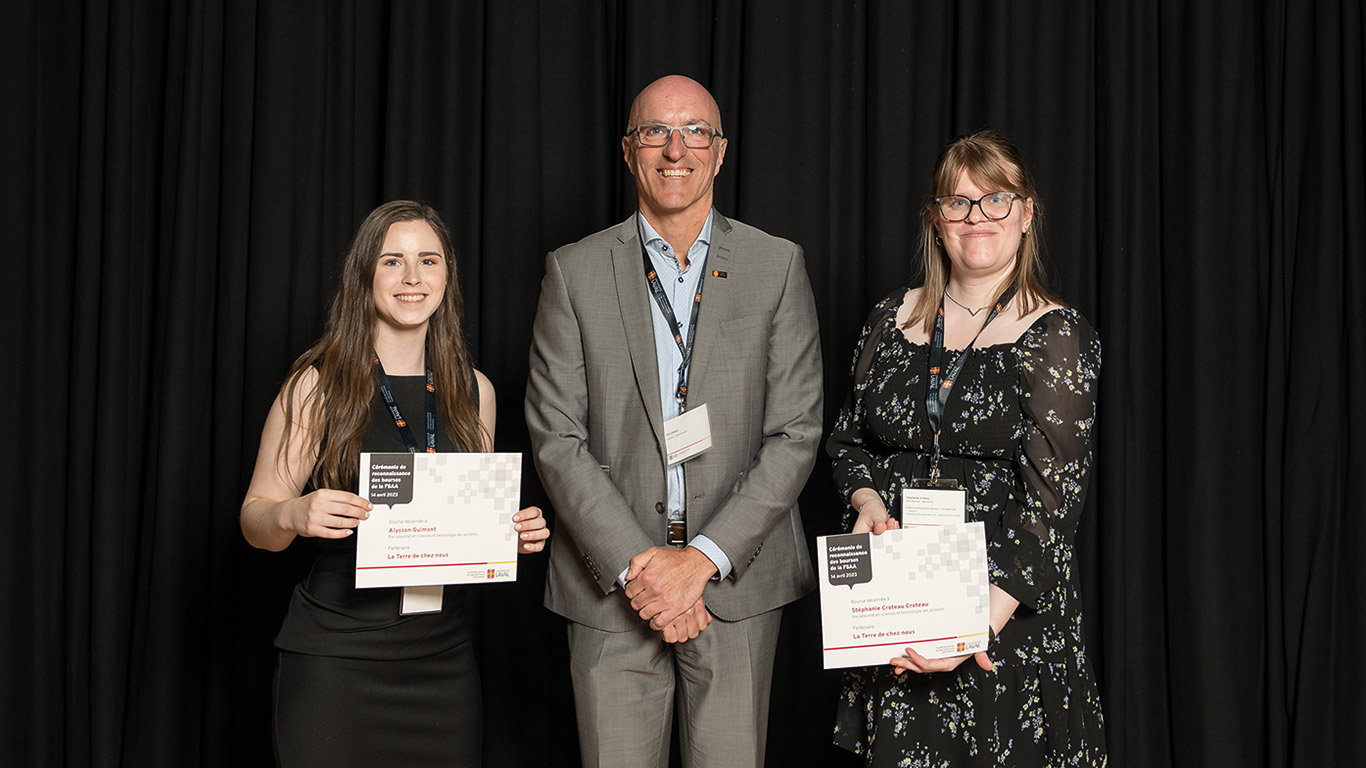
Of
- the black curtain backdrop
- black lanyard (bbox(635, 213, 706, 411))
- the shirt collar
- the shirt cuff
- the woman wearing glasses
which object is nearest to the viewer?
the woman wearing glasses

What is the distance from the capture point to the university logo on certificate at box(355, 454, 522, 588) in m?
1.97

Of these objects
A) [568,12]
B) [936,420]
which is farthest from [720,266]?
[568,12]

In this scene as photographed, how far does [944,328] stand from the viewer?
89.0 inches

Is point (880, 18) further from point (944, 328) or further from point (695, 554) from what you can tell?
point (695, 554)

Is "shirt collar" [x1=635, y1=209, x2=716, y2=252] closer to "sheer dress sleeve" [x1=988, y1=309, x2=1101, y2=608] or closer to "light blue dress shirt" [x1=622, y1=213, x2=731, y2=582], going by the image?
"light blue dress shirt" [x1=622, y1=213, x2=731, y2=582]

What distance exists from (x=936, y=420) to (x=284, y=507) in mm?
1400

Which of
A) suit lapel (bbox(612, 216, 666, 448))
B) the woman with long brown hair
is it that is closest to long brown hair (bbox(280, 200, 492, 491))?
the woman with long brown hair

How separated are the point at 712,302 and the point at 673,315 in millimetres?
105

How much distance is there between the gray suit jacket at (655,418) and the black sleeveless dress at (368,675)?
307mm

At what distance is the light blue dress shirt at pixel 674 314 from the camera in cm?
229

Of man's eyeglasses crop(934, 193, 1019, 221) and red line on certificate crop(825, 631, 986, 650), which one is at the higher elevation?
man's eyeglasses crop(934, 193, 1019, 221)

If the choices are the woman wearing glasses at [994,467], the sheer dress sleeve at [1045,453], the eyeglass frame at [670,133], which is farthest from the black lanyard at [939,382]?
the eyeglass frame at [670,133]

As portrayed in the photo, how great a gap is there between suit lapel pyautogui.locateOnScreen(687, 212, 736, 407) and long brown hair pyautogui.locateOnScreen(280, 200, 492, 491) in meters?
0.53

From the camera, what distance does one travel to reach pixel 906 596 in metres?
1.97
